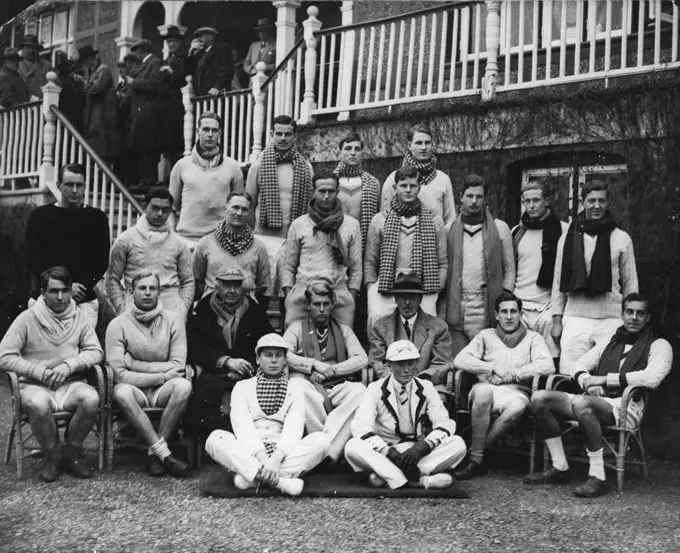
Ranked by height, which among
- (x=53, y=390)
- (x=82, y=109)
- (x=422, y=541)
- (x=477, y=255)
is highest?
(x=82, y=109)

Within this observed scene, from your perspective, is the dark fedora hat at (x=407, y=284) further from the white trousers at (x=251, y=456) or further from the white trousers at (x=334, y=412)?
the white trousers at (x=251, y=456)

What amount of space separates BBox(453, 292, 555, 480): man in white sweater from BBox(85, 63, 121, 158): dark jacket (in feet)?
23.3

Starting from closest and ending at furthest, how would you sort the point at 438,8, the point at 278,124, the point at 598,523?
the point at 598,523 < the point at 278,124 < the point at 438,8

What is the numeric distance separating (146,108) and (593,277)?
702 centimetres

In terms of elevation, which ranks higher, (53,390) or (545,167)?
(545,167)

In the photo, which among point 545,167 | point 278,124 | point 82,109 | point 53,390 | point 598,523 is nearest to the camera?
point 598,523

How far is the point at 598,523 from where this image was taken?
19.5 feet

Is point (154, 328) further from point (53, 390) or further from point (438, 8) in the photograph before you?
point (438, 8)

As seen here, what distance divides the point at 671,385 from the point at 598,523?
2505 millimetres

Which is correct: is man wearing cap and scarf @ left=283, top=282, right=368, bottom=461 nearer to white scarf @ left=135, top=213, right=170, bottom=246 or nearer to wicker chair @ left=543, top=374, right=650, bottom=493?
white scarf @ left=135, top=213, right=170, bottom=246

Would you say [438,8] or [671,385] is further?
[438,8]

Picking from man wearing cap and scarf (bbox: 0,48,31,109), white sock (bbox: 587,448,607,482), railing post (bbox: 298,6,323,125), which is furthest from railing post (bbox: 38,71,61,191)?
white sock (bbox: 587,448,607,482)

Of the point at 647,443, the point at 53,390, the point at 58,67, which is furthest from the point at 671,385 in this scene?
→ the point at 58,67

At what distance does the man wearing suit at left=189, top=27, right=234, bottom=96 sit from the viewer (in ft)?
43.2
